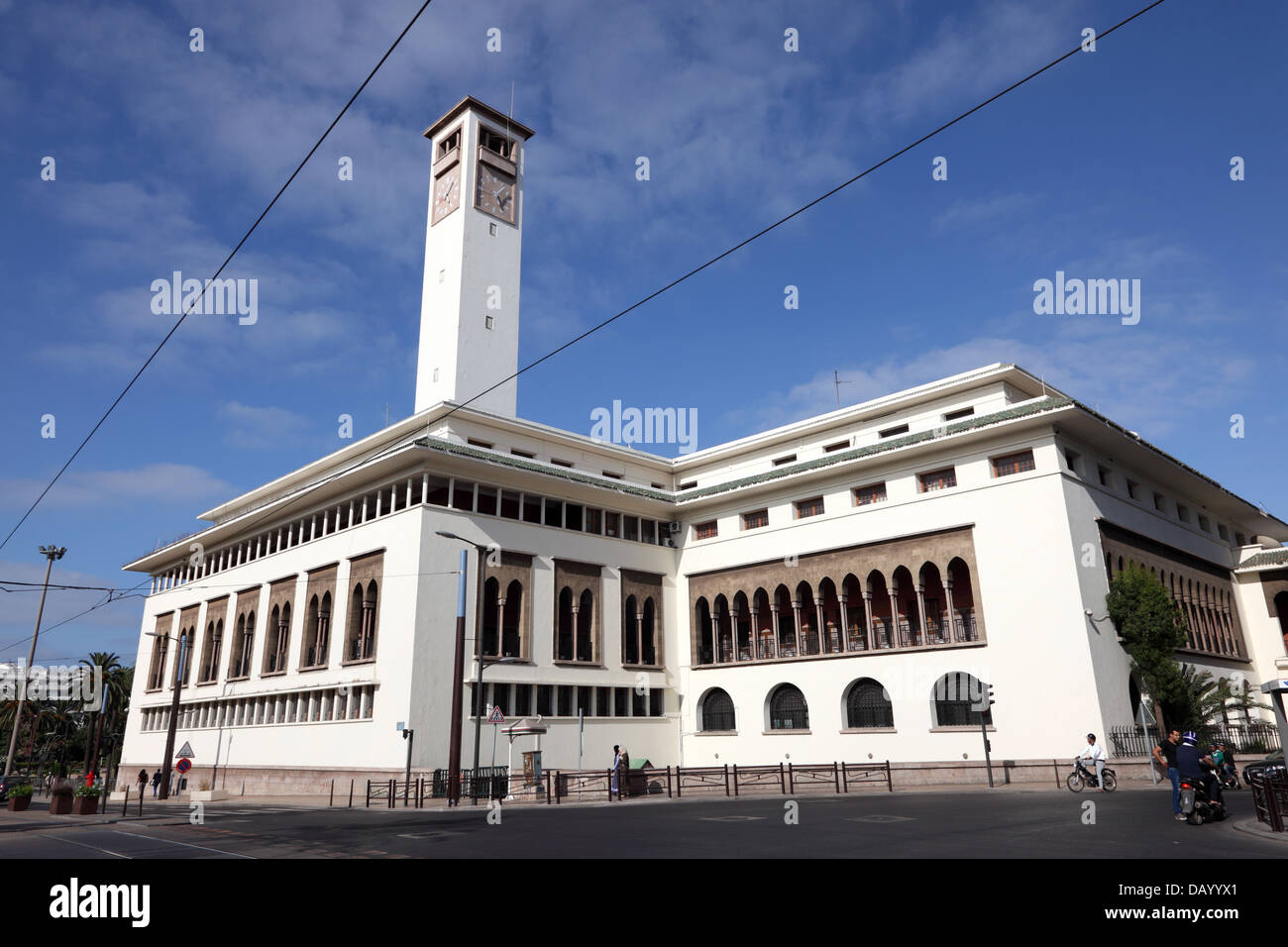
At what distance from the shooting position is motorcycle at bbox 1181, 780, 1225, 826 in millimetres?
14812

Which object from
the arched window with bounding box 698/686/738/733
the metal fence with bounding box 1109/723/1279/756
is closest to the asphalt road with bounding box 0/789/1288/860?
the metal fence with bounding box 1109/723/1279/756

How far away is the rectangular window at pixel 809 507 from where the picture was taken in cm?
3788

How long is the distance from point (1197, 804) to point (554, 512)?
89.9ft

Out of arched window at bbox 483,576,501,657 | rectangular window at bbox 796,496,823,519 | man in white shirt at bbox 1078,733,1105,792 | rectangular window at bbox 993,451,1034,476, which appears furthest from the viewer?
rectangular window at bbox 796,496,823,519

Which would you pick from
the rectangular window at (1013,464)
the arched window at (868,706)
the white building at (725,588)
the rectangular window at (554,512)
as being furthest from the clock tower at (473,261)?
the rectangular window at (1013,464)

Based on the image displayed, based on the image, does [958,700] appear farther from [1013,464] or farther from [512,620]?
[512,620]

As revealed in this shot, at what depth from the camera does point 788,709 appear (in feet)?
121

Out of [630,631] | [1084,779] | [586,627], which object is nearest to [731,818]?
[1084,779]

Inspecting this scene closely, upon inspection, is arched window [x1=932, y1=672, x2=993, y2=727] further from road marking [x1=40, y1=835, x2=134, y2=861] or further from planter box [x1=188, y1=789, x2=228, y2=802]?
planter box [x1=188, y1=789, x2=228, y2=802]

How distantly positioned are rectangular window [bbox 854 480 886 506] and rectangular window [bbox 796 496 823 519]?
179cm
